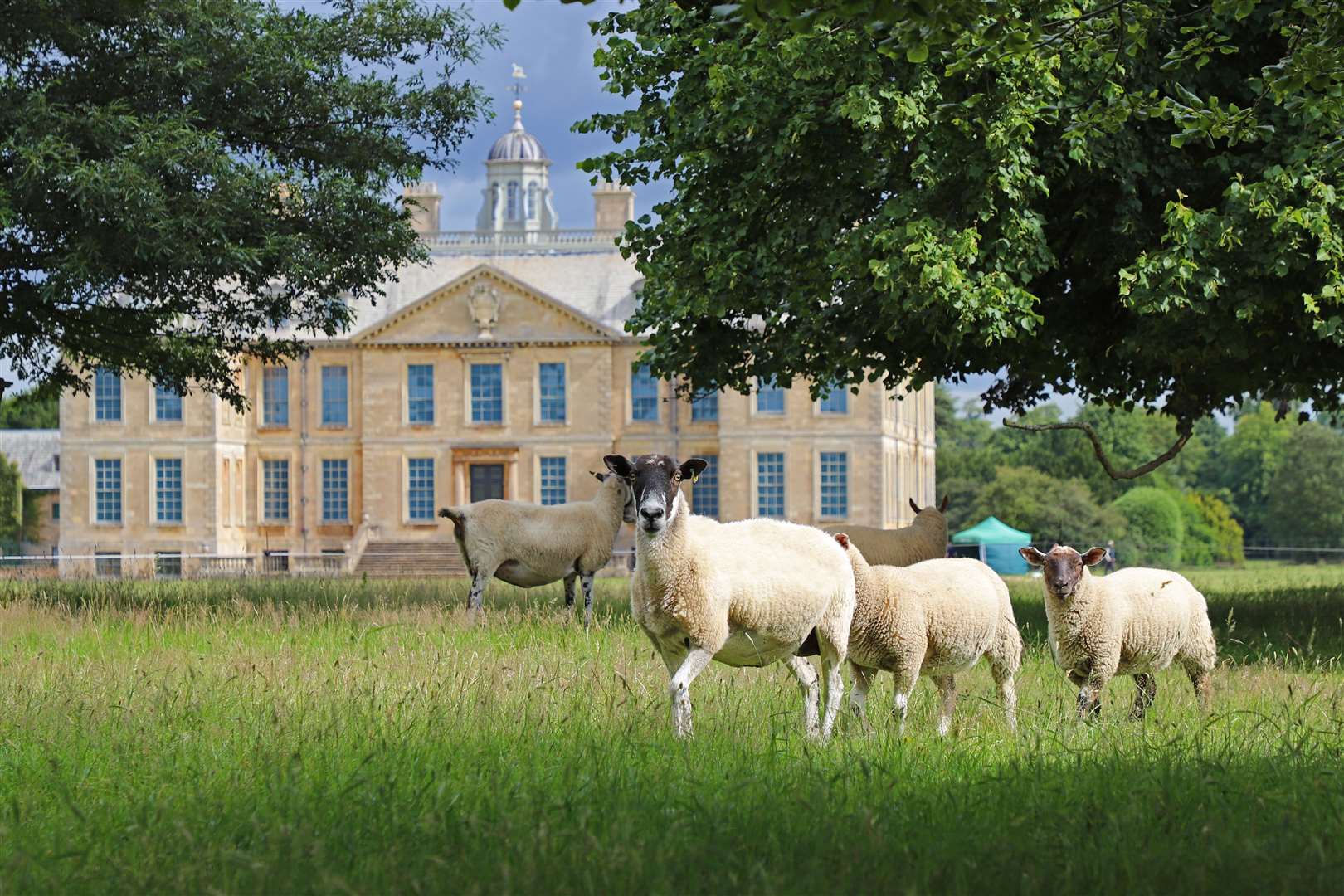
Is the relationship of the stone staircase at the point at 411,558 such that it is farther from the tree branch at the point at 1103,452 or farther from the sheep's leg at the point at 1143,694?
the sheep's leg at the point at 1143,694

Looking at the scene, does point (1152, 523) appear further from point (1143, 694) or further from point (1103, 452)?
point (1143, 694)

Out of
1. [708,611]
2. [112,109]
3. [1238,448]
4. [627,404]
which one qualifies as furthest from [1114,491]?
[708,611]

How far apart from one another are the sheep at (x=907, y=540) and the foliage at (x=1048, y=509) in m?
47.3

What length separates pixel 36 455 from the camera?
7419 cm

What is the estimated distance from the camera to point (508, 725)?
835 centimetres

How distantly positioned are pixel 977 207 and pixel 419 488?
4293cm

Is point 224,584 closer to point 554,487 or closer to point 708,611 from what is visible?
point 708,611

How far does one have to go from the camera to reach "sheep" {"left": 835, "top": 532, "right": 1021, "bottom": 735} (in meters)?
8.66

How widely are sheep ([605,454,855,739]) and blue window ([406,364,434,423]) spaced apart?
4896 centimetres

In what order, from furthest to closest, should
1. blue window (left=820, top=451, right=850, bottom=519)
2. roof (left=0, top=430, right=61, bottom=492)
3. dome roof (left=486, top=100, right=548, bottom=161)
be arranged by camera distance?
dome roof (left=486, top=100, right=548, bottom=161) → roof (left=0, top=430, right=61, bottom=492) → blue window (left=820, top=451, right=850, bottom=519)

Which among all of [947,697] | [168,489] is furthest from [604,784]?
[168,489]

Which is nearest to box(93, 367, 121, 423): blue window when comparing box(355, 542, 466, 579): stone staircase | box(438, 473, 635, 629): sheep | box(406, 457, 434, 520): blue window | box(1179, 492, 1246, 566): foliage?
box(406, 457, 434, 520): blue window

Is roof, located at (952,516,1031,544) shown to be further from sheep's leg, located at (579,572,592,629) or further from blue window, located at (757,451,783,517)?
sheep's leg, located at (579,572,592,629)

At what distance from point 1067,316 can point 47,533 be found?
201 ft
